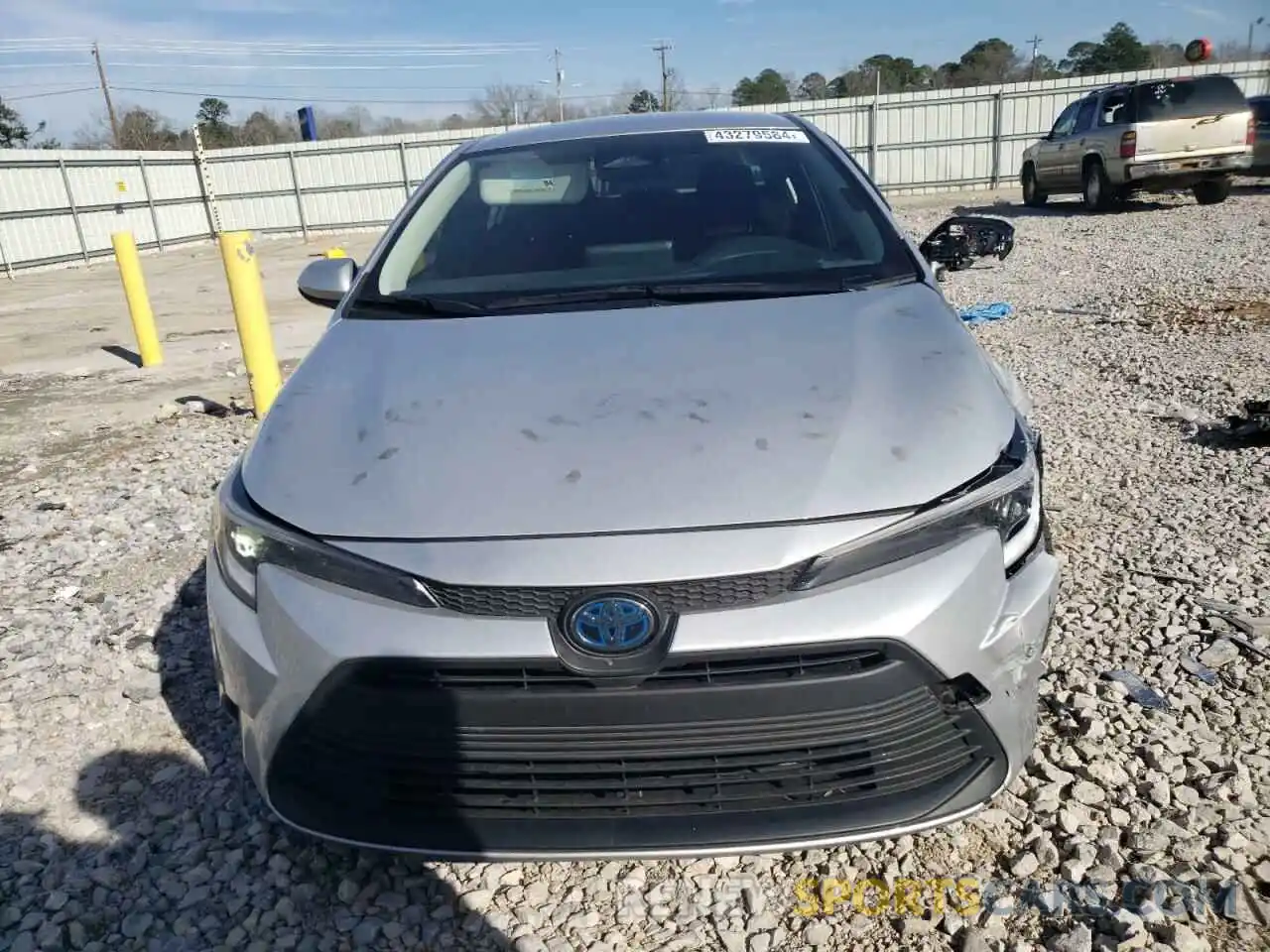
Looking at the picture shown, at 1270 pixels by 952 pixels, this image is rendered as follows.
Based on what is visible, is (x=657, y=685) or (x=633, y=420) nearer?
(x=657, y=685)

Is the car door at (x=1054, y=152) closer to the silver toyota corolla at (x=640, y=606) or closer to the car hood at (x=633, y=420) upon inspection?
the car hood at (x=633, y=420)

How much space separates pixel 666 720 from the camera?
1.62m

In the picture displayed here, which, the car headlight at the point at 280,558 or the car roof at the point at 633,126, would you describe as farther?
the car roof at the point at 633,126

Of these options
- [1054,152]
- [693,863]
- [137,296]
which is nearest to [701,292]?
[693,863]

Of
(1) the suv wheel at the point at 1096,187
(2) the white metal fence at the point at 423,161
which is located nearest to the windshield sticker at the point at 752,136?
(1) the suv wheel at the point at 1096,187

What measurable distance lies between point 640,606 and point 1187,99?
15542 mm

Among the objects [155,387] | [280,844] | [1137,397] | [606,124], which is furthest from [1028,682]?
[155,387]

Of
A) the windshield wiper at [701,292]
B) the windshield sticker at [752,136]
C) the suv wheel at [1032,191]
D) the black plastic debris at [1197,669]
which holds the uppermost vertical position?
the windshield sticker at [752,136]

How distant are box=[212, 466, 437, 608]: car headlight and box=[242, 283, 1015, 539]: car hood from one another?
0.04 metres

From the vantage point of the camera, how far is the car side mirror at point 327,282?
3.05 m

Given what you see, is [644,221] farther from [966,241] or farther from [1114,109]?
[1114,109]

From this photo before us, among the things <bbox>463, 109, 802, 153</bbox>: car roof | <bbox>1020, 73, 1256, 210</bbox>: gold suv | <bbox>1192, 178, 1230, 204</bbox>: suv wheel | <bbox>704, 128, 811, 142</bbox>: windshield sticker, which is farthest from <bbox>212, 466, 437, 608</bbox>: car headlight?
<bbox>1192, 178, 1230, 204</bbox>: suv wheel

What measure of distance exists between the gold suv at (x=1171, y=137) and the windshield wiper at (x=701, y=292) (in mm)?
13590

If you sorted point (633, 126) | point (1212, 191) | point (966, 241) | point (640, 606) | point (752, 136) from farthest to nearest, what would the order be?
point (1212, 191) → point (966, 241) → point (633, 126) → point (752, 136) → point (640, 606)
